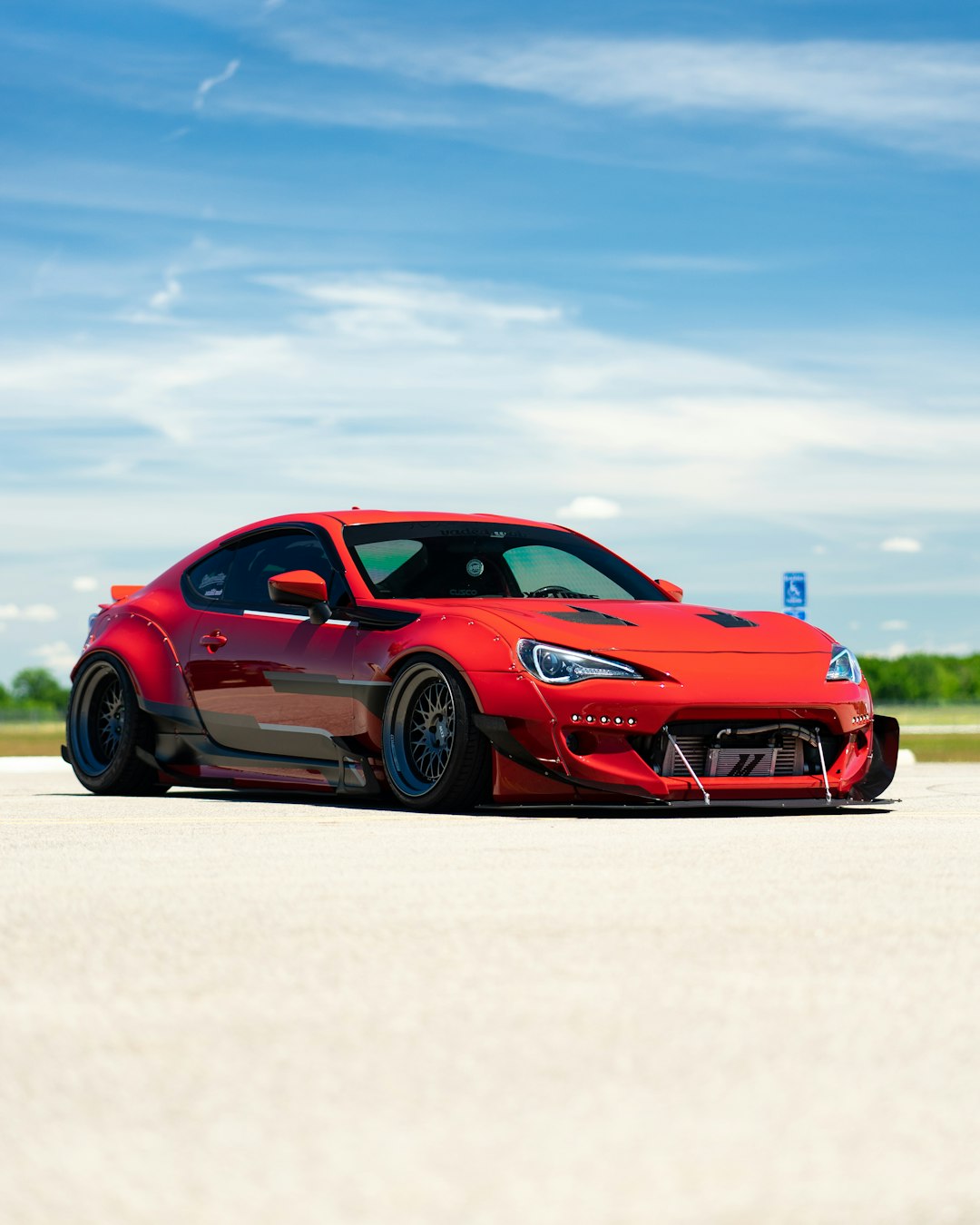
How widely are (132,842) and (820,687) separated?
3368 mm

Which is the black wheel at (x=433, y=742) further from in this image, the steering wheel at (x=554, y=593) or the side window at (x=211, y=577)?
the side window at (x=211, y=577)

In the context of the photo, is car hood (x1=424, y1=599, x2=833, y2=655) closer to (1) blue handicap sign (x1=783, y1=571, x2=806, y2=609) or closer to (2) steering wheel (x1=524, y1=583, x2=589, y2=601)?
(2) steering wheel (x1=524, y1=583, x2=589, y2=601)

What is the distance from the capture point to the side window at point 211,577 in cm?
1052

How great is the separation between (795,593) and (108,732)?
12676 millimetres

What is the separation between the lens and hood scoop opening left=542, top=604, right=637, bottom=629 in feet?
29.7

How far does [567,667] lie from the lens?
8.66 m

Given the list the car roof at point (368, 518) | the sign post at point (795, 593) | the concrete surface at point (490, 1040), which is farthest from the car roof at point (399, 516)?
the sign post at point (795, 593)

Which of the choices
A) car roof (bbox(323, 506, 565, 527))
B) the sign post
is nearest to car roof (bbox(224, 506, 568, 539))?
car roof (bbox(323, 506, 565, 527))

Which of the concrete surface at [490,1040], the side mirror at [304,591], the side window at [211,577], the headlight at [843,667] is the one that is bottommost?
the concrete surface at [490,1040]

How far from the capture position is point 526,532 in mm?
10703

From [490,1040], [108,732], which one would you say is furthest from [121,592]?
[490,1040]

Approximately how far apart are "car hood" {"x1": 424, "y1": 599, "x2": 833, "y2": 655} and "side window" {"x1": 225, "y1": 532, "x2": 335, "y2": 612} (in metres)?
1.12

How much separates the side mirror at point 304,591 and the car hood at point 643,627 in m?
0.65

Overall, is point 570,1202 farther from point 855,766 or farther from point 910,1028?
point 855,766
